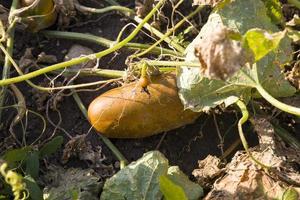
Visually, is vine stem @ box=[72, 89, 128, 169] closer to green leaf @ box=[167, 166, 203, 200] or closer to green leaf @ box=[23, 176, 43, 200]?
green leaf @ box=[167, 166, 203, 200]

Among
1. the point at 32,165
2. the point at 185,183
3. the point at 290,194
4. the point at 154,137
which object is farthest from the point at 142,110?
the point at 290,194

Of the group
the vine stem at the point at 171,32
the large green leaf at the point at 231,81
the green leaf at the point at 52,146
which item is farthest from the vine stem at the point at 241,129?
the green leaf at the point at 52,146

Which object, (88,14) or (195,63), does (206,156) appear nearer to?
(195,63)

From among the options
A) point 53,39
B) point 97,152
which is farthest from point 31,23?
point 97,152

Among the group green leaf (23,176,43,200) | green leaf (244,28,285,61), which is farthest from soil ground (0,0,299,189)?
green leaf (244,28,285,61)

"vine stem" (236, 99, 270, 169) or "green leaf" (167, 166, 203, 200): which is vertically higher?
"vine stem" (236, 99, 270, 169)

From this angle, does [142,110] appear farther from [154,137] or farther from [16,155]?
[16,155]
